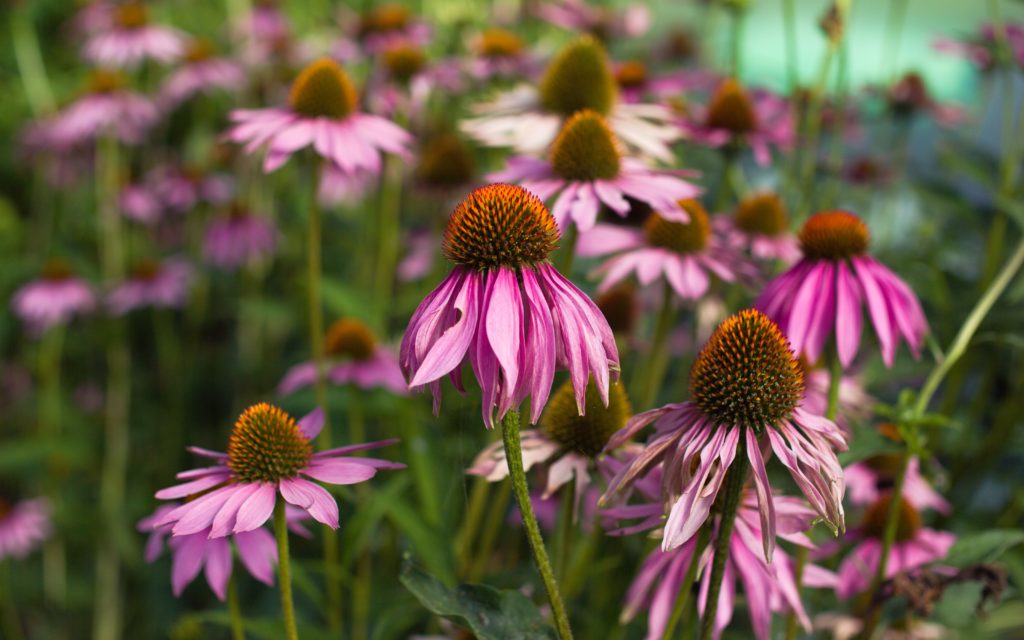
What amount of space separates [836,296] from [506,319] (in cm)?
44

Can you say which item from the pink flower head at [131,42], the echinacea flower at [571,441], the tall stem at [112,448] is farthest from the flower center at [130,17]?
the echinacea flower at [571,441]

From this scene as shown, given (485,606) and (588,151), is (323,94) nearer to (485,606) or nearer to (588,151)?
(588,151)

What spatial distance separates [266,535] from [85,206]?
8.43 feet

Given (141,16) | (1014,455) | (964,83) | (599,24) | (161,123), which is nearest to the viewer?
(1014,455)

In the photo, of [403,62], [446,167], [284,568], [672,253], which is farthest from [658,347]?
[403,62]

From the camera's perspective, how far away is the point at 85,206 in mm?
3088

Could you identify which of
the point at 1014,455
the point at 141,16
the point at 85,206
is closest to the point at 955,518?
the point at 1014,455

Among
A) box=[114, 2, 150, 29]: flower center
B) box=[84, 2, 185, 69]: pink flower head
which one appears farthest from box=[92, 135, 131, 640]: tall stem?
box=[114, 2, 150, 29]: flower center

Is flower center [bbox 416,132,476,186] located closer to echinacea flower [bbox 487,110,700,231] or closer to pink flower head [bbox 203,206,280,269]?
pink flower head [bbox 203,206,280,269]

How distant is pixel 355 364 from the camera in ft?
4.78

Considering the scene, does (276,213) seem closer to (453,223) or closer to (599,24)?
(599,24)

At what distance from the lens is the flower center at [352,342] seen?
1.46 meters

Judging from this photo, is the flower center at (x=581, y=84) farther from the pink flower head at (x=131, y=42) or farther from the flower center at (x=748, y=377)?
the pink flower head at (x=131, y=42)

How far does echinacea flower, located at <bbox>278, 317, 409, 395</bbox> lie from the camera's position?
1.39 meters
